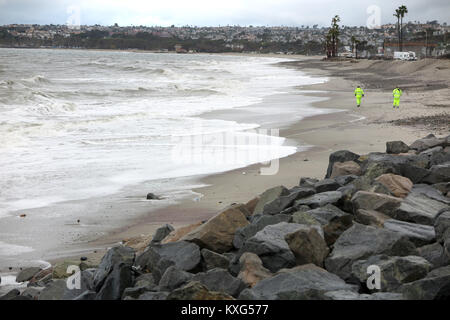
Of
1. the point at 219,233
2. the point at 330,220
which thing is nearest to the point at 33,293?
the point at 219,233

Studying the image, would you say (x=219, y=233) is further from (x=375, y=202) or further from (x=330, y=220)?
(x=375, y=202)

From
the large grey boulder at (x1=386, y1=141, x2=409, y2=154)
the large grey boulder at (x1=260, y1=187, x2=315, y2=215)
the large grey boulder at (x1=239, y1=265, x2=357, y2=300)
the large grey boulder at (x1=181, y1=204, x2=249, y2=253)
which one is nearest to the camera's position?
the large grey boulder at (x1=239, y1=265, x2=357, y2=300)

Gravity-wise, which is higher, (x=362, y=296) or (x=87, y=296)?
(x=362, y=296)

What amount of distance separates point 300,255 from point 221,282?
0.82 m

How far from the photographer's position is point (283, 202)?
20.8 ft

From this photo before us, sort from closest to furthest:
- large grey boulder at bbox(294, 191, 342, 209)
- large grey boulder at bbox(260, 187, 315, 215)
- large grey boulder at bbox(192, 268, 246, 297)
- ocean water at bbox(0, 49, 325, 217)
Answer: large grey boulder at bbox(192, 268, 246, 297) < large grey boulder at bbox(294, 191, 342, 209) < large grey boulder at bbox(260, 187, 315, 215) < ocean water at bbox(0, 49, 325, 217)

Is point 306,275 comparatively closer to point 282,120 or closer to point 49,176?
point 49,176

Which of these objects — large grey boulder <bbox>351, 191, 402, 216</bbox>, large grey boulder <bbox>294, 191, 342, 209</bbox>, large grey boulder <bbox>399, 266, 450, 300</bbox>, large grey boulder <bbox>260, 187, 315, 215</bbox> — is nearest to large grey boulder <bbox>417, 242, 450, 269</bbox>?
large grey boulder <bbox>399, 266, 450, 300</bbox>

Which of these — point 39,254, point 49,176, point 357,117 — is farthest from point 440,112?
point 39,254

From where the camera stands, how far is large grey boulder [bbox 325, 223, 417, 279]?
14.9 feet

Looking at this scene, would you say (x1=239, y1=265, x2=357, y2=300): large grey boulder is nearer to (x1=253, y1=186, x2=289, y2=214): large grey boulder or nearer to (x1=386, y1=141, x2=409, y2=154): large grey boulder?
(x1=253, y1=186, x2=289, y2=214): large grey boulder

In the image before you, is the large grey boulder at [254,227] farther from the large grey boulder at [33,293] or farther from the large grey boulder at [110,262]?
the large grey boulder at [33,293]

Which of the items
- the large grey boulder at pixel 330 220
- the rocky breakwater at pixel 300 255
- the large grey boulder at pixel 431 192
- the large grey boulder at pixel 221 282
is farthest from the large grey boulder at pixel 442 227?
the large grey boulder at pixel 221 282
